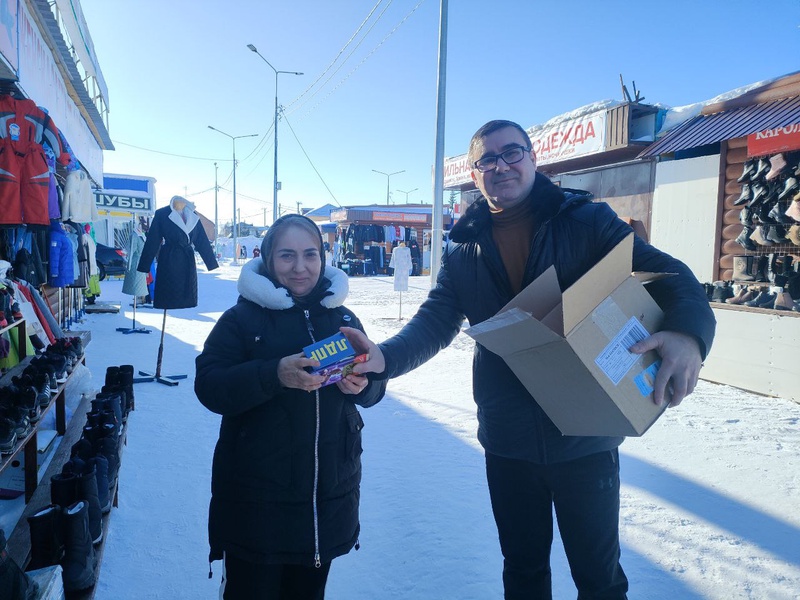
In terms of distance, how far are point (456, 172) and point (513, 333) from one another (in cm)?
1124

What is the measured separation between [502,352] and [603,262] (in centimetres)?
39

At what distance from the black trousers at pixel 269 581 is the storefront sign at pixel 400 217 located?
75.0ft

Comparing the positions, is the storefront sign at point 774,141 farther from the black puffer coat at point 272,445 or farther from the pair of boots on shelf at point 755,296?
the black puffer coat at point 272,445

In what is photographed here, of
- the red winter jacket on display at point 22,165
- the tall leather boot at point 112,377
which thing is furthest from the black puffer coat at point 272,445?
the red winter jacket on display at point 22,165

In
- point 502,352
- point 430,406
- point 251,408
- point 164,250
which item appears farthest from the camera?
point 164,250

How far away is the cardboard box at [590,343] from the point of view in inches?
50.2

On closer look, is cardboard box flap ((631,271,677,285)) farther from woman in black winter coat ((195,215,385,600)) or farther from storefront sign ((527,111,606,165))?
storefront sign ((527,111,606,165))

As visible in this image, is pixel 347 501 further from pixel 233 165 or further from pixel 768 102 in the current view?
pixel 233 165

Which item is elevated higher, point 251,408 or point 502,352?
point 502,352

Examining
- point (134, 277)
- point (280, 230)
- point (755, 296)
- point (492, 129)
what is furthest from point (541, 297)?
point (134, 277)

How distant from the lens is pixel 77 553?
6.37 feet

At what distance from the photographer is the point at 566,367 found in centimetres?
134

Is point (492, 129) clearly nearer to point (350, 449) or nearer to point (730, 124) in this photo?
point (350, 449)

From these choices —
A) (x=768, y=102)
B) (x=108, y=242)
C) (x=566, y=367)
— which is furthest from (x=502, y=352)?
(x=108, y=242)
